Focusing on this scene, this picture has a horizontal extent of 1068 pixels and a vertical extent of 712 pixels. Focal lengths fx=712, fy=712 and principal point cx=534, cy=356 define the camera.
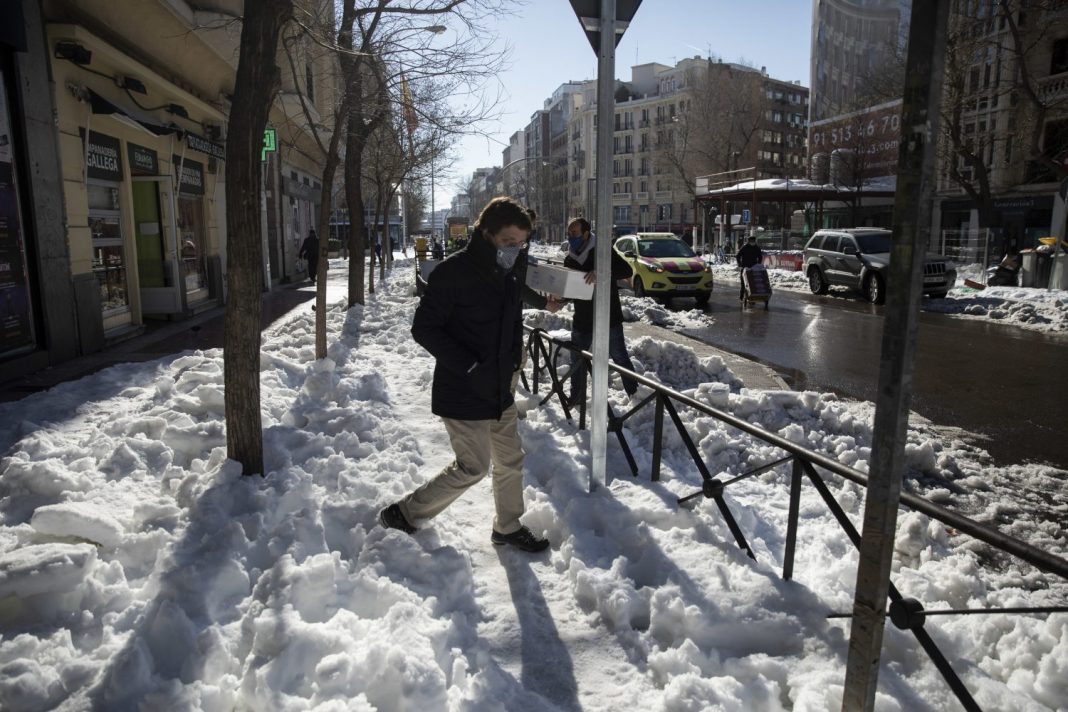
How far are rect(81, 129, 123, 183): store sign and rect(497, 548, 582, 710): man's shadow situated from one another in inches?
367

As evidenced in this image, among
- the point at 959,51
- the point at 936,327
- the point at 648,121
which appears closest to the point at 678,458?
the point at 936,327

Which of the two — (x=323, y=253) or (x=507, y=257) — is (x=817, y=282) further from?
(x=507, y=257)

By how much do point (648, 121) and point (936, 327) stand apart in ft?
242

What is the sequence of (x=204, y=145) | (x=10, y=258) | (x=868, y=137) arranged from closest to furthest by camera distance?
(x=10, y=258) → (x=204, y=145) → (x=868, y=137)

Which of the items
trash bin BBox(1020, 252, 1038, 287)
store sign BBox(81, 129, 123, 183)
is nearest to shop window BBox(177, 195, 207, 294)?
store sign BBox(81, 129, 123, 183)

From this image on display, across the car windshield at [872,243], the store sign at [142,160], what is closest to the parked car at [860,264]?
the car windshield at [872,243]

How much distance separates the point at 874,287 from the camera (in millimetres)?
18141

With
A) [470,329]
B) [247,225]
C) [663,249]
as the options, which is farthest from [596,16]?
[663,249]

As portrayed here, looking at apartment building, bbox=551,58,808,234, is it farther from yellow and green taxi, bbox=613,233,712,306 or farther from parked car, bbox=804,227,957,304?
yellow and green taxi, bbox=613,233,712,306

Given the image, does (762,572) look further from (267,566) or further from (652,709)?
(267,566)

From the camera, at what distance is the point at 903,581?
3398mm

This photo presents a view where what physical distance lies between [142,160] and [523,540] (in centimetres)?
1143

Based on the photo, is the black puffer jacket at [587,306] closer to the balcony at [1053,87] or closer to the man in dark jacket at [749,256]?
the man in dark jacket at [749,256]

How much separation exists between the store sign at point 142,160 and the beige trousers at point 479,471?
10585 millimetres
